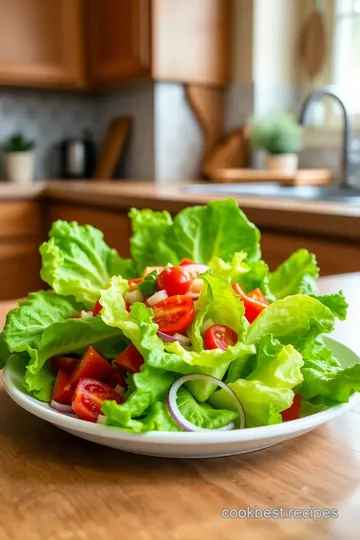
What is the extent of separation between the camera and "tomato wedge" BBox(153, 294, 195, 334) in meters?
0.59

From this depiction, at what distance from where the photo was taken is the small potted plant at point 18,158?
3.20 meters

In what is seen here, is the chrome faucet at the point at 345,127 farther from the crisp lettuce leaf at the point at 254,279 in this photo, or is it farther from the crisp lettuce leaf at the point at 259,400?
the crisp lettuce leaf at the point at 259,400

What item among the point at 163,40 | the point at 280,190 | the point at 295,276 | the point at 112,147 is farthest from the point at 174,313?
the point at 112,147

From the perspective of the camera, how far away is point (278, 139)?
9.30ft

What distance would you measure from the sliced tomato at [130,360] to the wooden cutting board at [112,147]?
277cm

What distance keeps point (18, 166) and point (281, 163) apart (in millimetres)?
1216

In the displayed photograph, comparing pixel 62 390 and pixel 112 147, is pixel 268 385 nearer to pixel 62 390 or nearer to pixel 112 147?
pixel 62 390

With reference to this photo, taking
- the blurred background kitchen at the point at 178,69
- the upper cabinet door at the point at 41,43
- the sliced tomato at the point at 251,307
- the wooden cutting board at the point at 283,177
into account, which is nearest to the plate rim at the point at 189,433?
A: the sliced tomato at the point at 251,307

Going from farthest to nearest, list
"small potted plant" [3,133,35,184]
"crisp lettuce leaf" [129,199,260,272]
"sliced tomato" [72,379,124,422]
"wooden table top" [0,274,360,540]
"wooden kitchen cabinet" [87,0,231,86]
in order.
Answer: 1. "small potted plant" [3,133,35,184]
2. "wooden kitchen cabinet" [87,0,231,86]
3. "crisp lettuce leaf" [129,199,260,272]
4. "sliced tomato" [72,379,124,422]
5. "wooden table top" [0,274,360,540]

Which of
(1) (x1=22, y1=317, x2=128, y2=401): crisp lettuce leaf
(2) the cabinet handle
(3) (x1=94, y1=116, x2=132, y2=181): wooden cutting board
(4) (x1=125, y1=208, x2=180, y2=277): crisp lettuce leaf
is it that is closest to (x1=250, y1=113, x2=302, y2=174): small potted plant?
(2) the cabinet handle

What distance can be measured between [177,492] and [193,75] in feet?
9.00

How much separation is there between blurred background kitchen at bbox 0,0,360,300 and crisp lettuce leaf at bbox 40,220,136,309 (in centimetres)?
170

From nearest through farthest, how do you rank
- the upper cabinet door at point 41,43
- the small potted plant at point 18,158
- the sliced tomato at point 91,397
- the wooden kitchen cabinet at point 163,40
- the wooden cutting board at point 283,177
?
the sliced tomato at point 91,397 → the wooden cutting board at point 283,177 → the wooden kitchen cabinet at point 163,40 → the upper cabinet door at point 41,43 → the small potted plant at point 18,158

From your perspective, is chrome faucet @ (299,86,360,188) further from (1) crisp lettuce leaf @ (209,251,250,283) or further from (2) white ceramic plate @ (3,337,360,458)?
(2) white ceramic plate @ (3,337,360,458)
